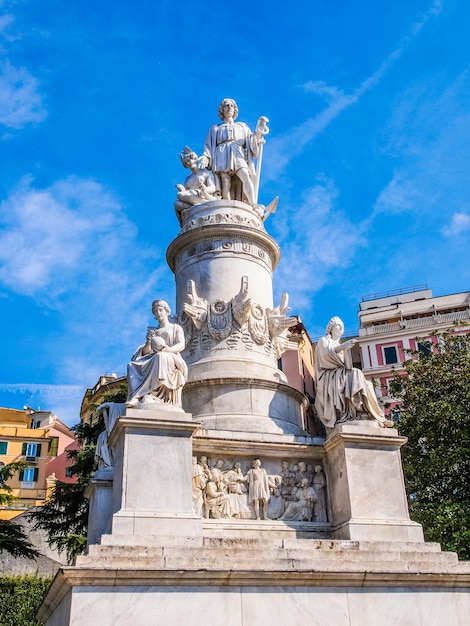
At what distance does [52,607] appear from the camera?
425 inches

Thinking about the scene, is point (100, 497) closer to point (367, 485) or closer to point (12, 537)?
point (367, 485)

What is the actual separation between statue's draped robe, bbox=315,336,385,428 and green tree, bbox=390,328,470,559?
744 cm

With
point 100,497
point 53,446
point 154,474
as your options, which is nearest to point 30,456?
point 53,446

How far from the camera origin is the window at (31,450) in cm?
5497

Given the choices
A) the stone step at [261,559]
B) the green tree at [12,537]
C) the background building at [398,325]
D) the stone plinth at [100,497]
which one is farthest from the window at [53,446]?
the stone step at [261,559]

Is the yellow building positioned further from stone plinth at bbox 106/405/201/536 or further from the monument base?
the monument base

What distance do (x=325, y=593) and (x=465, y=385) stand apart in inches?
555

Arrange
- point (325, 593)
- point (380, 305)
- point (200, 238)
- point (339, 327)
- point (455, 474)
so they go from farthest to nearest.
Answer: point (380, 305)
point (455, 474)
point (200, 238)
point (339, 327)
point (325, 593)

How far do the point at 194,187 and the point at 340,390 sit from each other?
20.9 feet

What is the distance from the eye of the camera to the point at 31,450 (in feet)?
182

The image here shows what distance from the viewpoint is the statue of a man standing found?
53.6 ft

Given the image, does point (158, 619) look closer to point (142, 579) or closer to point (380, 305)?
point (142, 579)

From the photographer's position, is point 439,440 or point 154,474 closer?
point 154,474

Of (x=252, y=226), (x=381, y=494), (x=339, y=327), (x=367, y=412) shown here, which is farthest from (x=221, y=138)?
(x=381, y=494)
